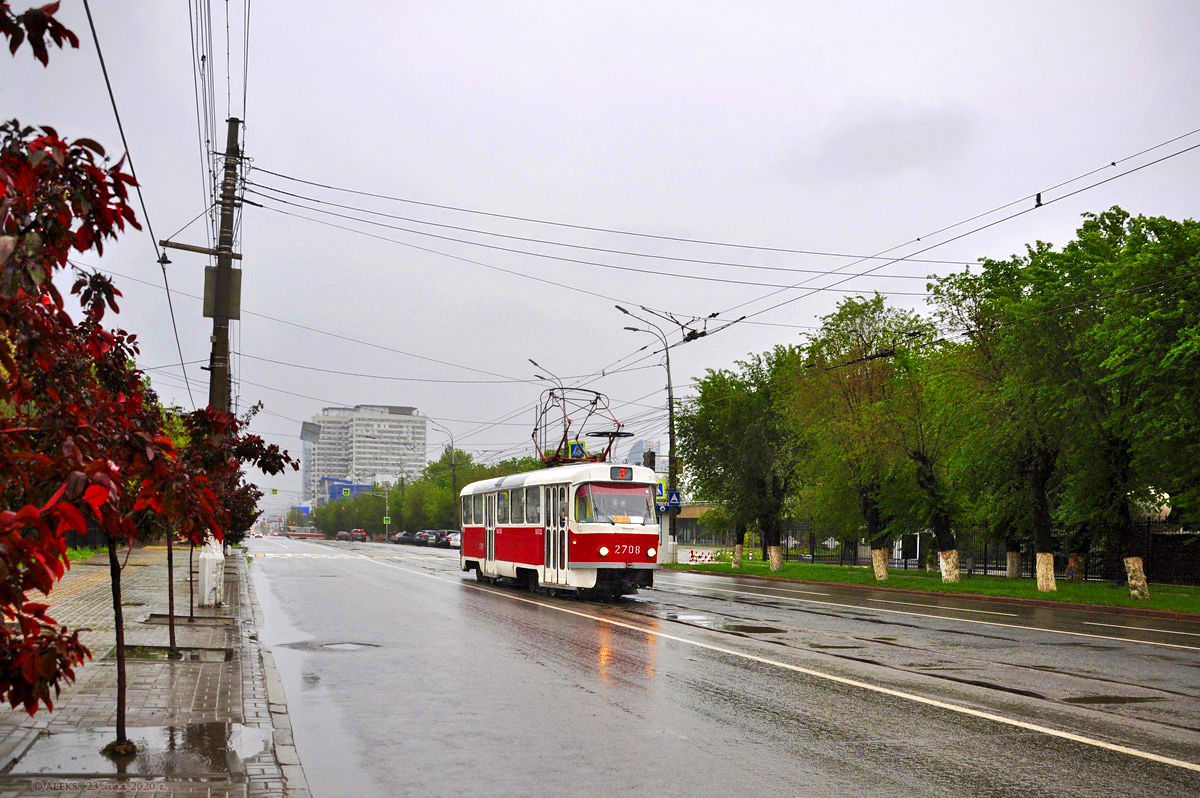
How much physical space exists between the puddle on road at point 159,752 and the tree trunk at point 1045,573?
27.2m

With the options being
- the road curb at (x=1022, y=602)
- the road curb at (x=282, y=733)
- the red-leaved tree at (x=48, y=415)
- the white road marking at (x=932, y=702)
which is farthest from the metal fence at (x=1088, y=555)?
the red-leaved tree at (x=48, y=415)

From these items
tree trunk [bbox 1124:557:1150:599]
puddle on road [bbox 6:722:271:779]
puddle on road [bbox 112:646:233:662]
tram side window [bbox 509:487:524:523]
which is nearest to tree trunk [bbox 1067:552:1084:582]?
tree trunk [bbox 1124:557:1150:599]

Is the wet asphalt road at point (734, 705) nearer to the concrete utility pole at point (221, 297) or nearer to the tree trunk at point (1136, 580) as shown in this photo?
the concrete utility pole at point (221, 297)

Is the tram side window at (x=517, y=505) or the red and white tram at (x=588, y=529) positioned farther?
the tram side window at (x=517, y=505)

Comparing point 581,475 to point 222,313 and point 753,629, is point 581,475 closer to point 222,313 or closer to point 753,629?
point 753,629

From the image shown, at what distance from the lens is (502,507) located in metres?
30.4

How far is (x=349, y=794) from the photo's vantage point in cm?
695

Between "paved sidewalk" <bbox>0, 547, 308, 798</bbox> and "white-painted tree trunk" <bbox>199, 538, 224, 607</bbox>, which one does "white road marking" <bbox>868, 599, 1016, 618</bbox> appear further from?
"white-painted tree trunk" <bbox>199, 538, 224, 607</bbox>

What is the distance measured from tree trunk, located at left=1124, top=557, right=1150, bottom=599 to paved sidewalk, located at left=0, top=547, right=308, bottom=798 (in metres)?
22.8

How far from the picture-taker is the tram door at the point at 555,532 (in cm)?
2556

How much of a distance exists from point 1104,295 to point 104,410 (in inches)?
1073

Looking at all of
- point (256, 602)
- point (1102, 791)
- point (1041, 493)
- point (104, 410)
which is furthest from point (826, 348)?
point (104, 410)

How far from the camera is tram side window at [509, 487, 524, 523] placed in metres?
28.6

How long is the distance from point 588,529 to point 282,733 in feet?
54.4
